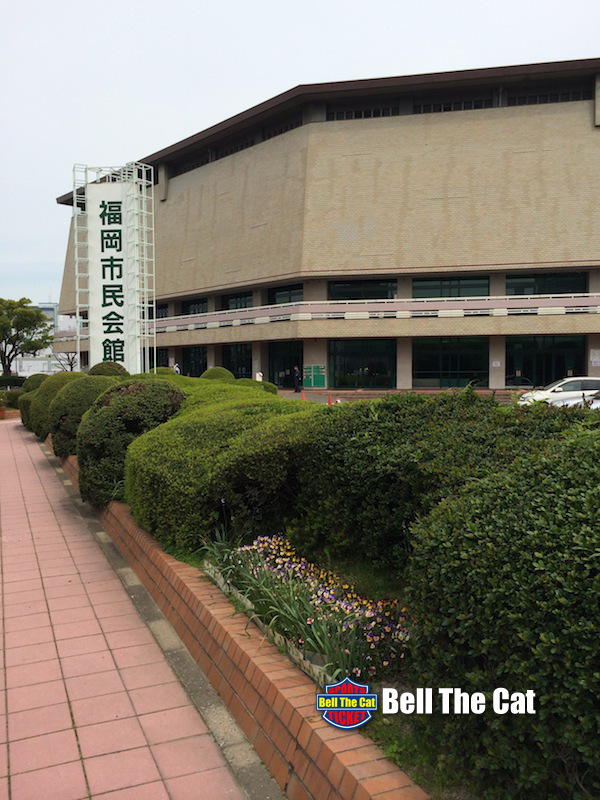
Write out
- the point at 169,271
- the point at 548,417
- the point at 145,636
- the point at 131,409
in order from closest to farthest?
the point at 548,417 < the point at 145,636 < the point at 131,409 < the point at 169,271

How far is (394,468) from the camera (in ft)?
12.8

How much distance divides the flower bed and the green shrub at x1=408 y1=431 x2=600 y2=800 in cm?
58

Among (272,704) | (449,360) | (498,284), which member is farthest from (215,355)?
(272,704)

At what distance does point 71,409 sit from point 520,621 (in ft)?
33.8

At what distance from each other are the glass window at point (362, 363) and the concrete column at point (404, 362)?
0.43 meters

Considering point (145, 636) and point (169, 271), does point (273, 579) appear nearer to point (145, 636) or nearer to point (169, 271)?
point (145, 636)

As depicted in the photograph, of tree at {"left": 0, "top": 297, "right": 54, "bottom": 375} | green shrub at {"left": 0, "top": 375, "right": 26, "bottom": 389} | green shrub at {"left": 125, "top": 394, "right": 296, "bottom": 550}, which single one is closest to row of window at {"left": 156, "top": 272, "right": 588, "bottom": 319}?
green shrub at {"left": 0, "top": 375, "right": 26, "bottom": 389}

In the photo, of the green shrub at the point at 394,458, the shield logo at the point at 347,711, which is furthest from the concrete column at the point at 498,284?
the shield logo at the point at 347,711

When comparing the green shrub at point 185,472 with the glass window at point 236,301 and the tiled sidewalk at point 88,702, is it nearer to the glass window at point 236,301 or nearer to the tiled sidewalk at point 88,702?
the tiled sidewalk at point 88,702

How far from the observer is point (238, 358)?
40438 millimetres

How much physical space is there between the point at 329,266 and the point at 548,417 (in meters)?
30.6

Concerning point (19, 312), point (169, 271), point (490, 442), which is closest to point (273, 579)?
point (490, 442)

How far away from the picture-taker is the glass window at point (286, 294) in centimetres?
3622

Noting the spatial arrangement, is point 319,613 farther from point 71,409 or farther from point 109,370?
point 109,370
